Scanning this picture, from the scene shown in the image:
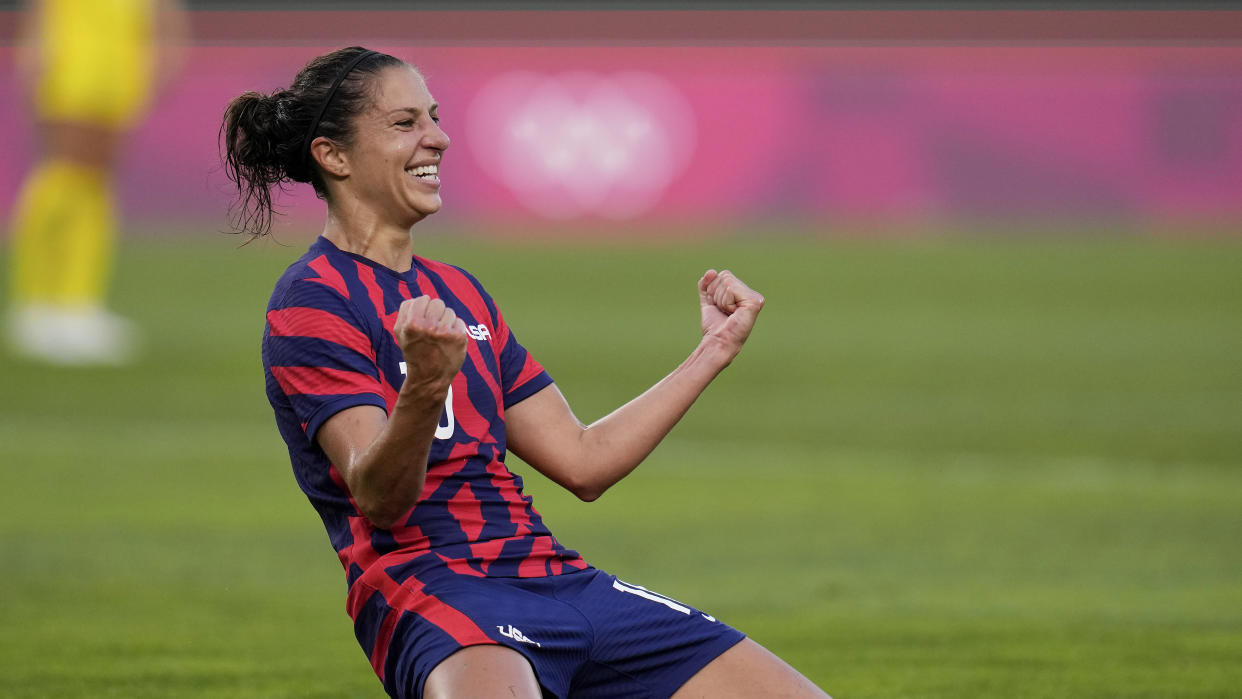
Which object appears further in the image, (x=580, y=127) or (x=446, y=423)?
(x=580, y=127)

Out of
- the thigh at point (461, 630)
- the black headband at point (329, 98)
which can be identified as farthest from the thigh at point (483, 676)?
the black headband at point (329, 98)

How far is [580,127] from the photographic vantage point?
22.7 metres

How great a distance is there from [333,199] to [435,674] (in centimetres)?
98

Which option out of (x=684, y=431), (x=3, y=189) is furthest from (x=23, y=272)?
(x=3, y=189)

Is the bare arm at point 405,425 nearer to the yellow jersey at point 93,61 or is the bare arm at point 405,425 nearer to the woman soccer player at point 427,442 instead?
the woman soccer player at point 427,442

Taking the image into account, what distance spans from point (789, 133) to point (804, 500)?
14806mm

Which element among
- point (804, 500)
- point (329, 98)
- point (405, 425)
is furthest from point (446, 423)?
point (804, 500)

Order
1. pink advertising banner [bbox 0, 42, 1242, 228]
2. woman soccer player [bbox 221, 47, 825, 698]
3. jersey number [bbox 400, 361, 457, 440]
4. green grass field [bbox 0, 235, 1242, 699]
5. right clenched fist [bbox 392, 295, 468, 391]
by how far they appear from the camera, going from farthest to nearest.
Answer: pink advertising banner [bbox 0, 42, 1242, 228] → green grass field [bbox 0, 235, 1242, 699] → jersey number [bbox 400, 361, 457, 440] → woman soccer player [bbox 221, 47, 825, 698] → right clenched fist [bbox 392, 295, 468, 391]

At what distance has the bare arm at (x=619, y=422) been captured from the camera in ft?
11.5

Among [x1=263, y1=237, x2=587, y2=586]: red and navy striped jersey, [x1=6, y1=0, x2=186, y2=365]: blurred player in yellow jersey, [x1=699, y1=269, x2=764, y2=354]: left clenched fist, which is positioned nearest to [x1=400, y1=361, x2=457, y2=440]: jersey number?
[x1=263, y1=237, x2=587, y2=586]: red and navy striped jersey

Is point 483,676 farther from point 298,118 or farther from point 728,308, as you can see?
point 298,118

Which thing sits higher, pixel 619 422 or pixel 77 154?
pixel 77 154

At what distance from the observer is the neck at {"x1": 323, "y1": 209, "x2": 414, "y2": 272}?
3.39 metres

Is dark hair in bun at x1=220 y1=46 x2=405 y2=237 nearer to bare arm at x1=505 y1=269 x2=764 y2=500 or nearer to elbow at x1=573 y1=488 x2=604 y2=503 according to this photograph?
bare arm at x1=505 y1=269 x2=764 y2=500
